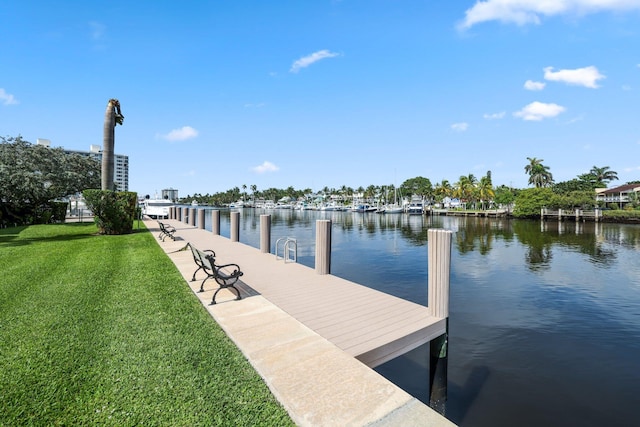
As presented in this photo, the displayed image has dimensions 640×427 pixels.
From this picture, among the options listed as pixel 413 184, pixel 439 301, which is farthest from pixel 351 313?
pixel 413 184

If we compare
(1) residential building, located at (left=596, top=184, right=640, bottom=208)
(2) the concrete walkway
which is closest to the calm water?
(2) the concrete walkway

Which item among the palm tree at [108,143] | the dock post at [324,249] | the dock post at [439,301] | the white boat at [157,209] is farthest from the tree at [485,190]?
the dock post at [439,301]

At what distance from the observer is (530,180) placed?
84.5 meters

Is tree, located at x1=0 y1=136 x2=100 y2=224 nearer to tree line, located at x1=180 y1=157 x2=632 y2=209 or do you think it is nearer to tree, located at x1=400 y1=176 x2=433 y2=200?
tree line, located at x1=180 y1=157 x2=632 y2=209

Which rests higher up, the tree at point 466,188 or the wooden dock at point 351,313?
the tree at point 466,188

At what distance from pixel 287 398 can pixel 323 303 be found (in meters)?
3.47

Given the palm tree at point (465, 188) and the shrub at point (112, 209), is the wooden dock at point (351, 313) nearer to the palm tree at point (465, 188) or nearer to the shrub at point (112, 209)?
the shrub at point (112, 209)

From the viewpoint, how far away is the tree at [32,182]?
69.8 feet

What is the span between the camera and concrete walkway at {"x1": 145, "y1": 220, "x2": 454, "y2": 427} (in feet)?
9.56

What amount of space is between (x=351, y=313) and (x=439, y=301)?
162 cm

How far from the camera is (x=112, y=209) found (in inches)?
703

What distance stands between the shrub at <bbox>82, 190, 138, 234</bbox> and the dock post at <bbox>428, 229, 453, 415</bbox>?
17.7 m

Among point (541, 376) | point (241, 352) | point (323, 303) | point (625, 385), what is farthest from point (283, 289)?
point (625, 385)

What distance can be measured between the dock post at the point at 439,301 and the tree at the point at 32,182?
83.7 ft
